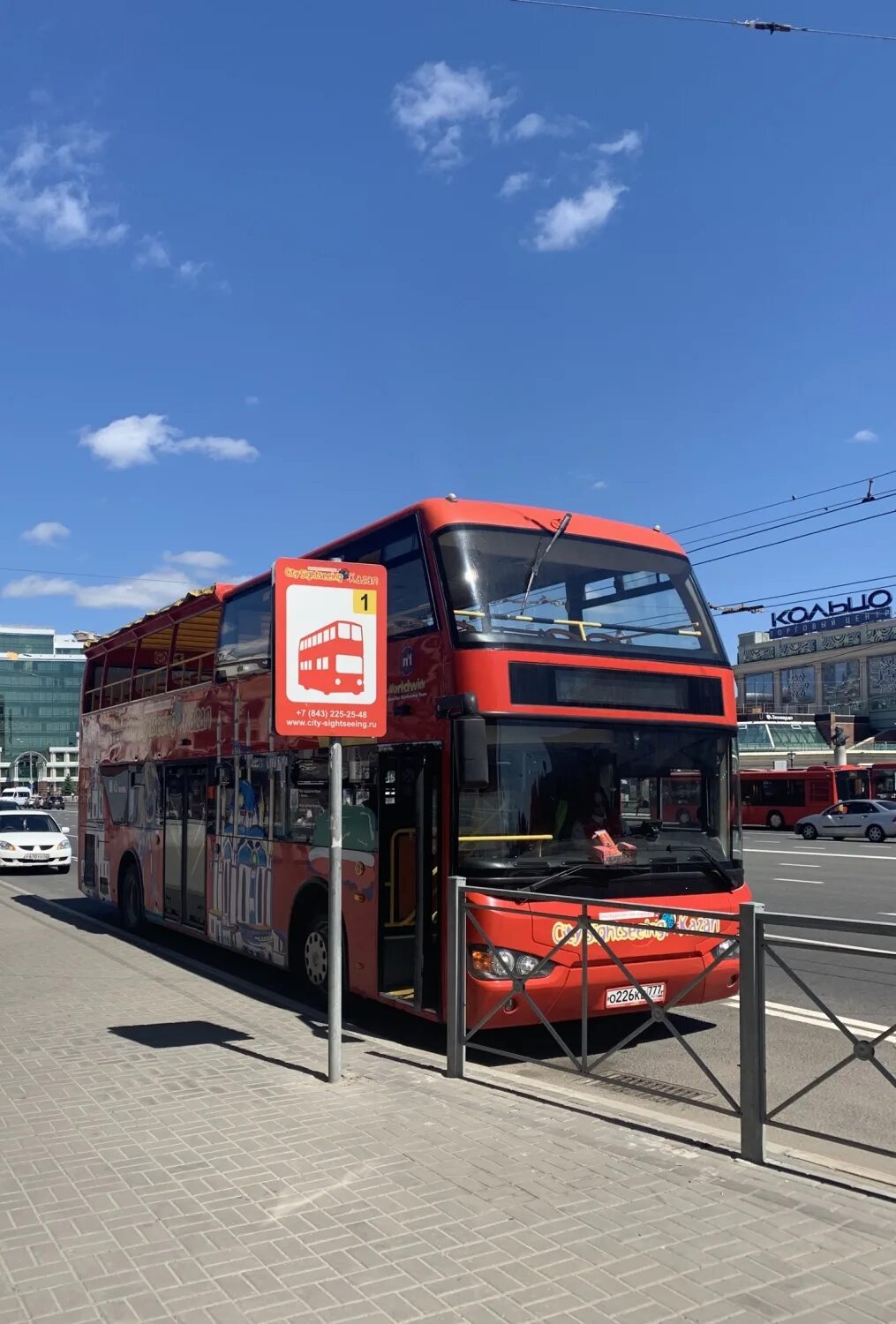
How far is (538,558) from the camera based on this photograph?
26.5 feet

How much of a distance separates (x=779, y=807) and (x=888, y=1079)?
43201 millimetres

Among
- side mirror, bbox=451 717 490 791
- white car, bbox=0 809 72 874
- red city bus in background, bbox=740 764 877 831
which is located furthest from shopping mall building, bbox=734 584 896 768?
side mirror, bbox=451 717 490 791

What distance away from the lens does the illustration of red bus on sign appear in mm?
6637

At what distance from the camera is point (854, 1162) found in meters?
5.32

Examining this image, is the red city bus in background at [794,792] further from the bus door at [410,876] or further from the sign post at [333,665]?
the sign post at [333,665]

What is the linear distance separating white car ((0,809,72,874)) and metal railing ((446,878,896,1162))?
62.9 ft

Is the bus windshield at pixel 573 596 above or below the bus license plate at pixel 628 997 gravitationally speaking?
above

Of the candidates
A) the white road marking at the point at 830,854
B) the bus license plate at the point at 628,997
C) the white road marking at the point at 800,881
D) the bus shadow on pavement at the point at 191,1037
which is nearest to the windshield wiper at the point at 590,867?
the bus license plate at the point at 628,997

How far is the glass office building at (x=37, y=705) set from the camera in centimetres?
12131

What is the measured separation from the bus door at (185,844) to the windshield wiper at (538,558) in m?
5.24

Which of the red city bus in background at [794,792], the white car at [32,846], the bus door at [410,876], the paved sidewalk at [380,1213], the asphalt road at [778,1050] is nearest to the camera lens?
the paved sidewalk at [380,1213]

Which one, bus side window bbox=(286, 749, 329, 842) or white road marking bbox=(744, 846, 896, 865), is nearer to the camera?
bus side window bbox=(286, 749, 329, 842)

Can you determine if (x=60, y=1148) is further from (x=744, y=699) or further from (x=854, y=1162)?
(x=744, y=699)

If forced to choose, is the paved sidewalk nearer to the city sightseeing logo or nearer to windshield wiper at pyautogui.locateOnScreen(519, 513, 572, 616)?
the city sightseeing logo
